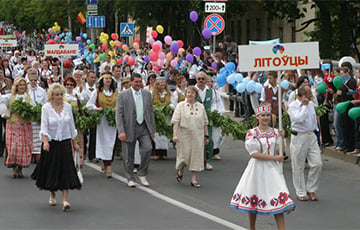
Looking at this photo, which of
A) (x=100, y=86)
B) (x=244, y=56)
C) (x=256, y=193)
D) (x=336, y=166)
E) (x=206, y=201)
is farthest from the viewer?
(x=336, y=166)

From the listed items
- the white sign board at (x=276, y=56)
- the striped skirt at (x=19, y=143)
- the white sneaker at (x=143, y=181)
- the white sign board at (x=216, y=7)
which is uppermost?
the white sign board at (x=216, y=7)

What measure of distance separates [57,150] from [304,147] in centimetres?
357

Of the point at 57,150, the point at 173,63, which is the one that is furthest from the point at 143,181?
the point at 173,63

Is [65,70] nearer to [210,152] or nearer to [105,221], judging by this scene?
[210,152]

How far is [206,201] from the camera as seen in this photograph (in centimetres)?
1197

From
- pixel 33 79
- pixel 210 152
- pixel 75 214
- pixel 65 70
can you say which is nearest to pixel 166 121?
pixel 210 152

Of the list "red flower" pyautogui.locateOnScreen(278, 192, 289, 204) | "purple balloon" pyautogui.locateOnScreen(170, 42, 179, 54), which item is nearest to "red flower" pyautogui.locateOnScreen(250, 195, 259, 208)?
"red flower" pyautogui.locateOnScreen(278, 192, 289, 204)

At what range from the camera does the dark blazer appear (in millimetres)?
13305

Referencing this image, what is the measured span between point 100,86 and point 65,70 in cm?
1702

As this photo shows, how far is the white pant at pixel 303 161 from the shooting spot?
12156 mm

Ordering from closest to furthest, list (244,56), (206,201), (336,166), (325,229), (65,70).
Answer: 1. (325,229)
2. (244,56)
3. (206,201)
4. (336,166)
5. (65,70)

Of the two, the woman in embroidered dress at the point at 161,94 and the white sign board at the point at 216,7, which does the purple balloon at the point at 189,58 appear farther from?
the woman in embroidered dress at the point at 161,94

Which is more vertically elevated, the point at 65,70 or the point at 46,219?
the point at 65,70

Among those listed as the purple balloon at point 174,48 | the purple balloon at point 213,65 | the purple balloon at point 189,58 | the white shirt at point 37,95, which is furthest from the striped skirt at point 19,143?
the purple balloon at point 174,48
